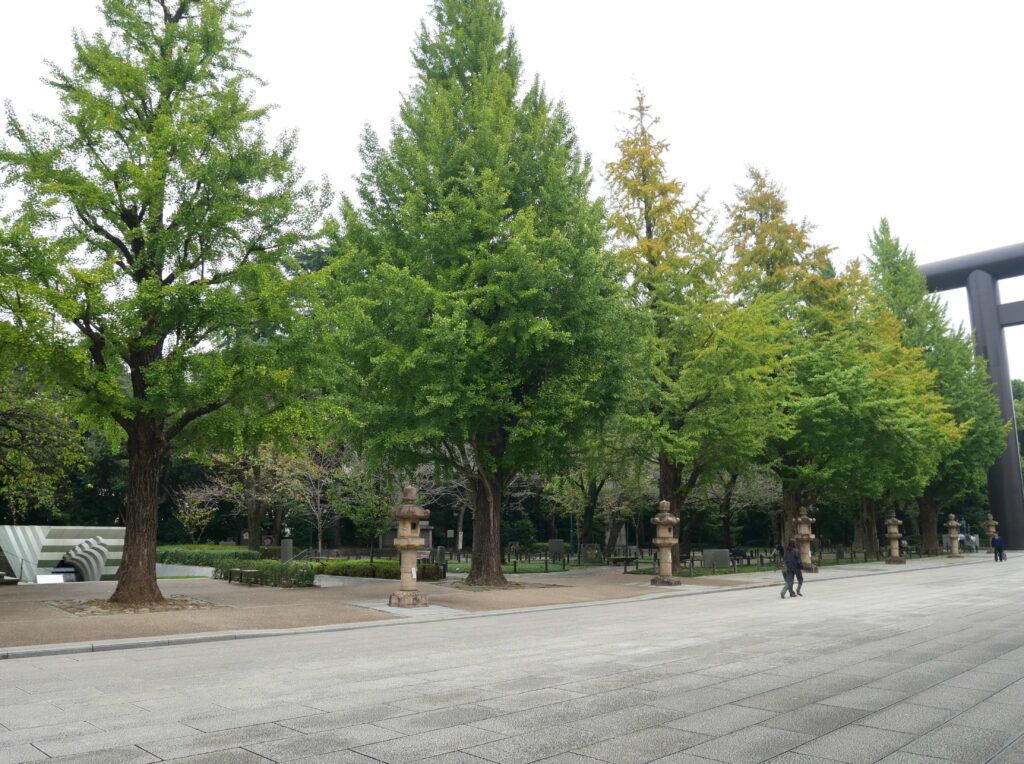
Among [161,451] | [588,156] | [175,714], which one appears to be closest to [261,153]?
[161,451]

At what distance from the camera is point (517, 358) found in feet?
67.3

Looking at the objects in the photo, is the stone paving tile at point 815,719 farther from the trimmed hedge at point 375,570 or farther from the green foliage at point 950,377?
the green foliage at point 950,377

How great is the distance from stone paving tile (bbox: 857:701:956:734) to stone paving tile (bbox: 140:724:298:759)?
4.91m

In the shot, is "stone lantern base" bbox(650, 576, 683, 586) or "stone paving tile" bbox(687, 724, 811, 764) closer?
"stone paving tile" bbox(687, 724, 811, 764)

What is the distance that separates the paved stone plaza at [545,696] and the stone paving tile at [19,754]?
0.8 inches

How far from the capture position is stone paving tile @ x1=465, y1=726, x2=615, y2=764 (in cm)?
550

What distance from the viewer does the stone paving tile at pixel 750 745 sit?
A: 551 cm

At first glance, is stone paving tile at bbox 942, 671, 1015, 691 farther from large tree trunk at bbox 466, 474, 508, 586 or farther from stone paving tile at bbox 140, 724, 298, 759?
large tree trunk at bbox 466, 474, 508, 586

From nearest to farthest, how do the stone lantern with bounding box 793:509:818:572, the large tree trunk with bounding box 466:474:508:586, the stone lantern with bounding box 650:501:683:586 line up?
1. the large tree trunk with bounding box 466:474:508:586
2. the stone lantern with bounding box 650:501:683:586
3. the stone lantern with bounding box 793:509:818:572

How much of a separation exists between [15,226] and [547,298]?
11500mm

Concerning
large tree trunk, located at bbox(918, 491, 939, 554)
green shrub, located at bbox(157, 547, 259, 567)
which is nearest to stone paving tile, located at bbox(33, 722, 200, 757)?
green shrub, located at bbox(157, 547, 259, 567)

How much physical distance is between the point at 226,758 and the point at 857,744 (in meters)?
4.72

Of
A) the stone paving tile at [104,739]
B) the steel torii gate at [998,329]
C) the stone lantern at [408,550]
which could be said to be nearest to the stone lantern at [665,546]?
the stone lantern at [408,550]

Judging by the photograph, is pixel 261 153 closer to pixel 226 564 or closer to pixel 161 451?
pixel 161 451
